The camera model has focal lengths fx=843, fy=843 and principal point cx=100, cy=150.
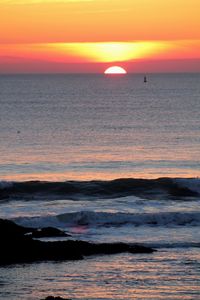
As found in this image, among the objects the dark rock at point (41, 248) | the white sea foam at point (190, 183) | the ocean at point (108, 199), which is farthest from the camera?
the white sea foam at point (190, 183)

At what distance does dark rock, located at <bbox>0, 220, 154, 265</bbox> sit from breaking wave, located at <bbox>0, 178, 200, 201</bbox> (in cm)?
1555

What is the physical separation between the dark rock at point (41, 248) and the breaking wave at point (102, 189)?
15.5 meters

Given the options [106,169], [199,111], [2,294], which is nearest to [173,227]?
[2,294]

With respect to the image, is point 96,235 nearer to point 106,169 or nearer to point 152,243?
point 152,243

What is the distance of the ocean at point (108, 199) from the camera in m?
22.5

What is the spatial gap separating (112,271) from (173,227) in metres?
9.17

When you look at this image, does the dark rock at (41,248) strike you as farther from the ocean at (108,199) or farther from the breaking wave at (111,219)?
the breaking wave at (111,219)

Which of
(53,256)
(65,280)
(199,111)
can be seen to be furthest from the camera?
(199,111)

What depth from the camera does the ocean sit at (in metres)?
22.5

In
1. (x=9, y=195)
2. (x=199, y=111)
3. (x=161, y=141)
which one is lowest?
(x=9, y=195)

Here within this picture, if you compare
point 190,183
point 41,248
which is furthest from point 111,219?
point 190,183

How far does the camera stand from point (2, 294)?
21156 millimetres

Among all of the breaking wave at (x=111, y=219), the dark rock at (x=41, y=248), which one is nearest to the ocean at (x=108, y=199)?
the breaking wave at (x=111, y=219)

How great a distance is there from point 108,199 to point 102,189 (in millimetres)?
2545
